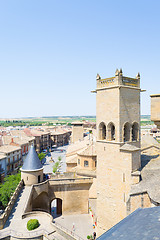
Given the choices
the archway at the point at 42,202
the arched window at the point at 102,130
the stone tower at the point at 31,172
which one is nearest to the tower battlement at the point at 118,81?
the arched window at the point at 102,130

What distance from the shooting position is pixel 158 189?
16.9m

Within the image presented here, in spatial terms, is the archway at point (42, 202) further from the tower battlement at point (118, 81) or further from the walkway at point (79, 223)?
the tower battlement at point (118, 81)

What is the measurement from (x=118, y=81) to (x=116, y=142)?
6146mm

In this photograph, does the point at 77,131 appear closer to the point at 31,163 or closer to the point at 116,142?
the point at 31,163

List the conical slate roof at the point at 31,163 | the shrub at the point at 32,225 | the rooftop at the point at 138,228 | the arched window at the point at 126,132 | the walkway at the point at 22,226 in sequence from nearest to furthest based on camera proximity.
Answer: the rooftop at the point at 138,228 → the walkway at the point at 22,226 → the shrub at the point at 32,225 → the arched window at the point at 126,132 → the conical slate roof at the point at 31,163

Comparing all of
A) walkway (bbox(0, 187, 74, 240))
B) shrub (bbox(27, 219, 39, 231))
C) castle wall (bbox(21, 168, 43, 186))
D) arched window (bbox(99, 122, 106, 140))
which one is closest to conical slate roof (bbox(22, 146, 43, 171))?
castle wall (bbox(21, 168, 43, 186))

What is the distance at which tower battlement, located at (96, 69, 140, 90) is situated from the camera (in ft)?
64.9

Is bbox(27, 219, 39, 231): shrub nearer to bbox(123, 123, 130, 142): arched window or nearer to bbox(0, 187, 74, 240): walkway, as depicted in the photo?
bbox(0, 187, 74, 240): walkway

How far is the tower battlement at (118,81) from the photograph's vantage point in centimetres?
1978

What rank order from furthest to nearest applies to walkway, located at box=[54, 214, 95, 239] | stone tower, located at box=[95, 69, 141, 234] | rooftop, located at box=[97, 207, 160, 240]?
walkway, located at box=[54, 214, 95, 239]
stone tower, located at box=[95, 69, 141, 234]
rooftop, located at box=[97, 207, 160, 240]

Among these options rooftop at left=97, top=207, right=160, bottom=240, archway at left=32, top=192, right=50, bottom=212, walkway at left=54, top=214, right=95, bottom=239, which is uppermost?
rooftop at left=97, top=207, right=160, bottom=240

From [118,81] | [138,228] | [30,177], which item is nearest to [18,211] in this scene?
[30,177]

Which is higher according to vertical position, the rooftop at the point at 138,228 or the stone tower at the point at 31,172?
the rooftop at the point at 138,228

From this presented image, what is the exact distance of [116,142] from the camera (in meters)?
19.9
